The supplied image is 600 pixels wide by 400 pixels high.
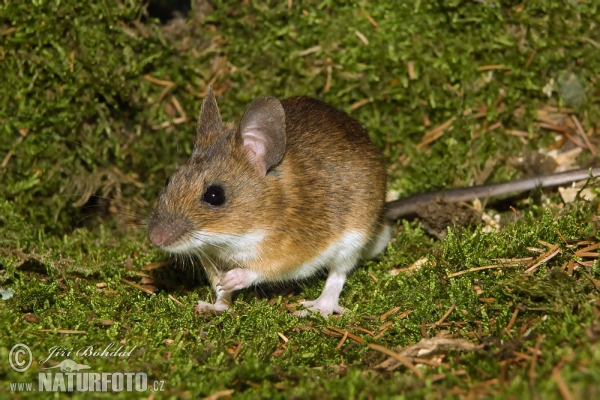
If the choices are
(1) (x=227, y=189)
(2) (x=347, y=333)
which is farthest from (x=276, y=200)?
(2) (x=347, y=333)

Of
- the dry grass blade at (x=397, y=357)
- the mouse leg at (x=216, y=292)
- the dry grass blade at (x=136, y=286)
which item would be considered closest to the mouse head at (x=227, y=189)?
the mouse leg at (x=216, y=292)

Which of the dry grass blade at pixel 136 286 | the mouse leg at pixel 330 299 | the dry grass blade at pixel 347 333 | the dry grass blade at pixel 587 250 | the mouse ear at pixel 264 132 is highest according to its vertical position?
the mouse ear at pixel 264 132

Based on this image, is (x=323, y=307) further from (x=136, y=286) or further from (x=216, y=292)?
(x=136, y=286)

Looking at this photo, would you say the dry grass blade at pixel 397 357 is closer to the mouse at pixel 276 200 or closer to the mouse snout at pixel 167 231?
the mouse at pixel 276 200

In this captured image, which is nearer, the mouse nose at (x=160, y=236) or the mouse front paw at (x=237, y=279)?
the mouse nose at (x=160, y=236)

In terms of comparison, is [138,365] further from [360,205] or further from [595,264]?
[595,264]

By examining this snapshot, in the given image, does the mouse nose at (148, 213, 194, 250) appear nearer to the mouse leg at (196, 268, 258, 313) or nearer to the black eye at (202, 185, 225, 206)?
the black eye at (202, 185, 225, 206)
